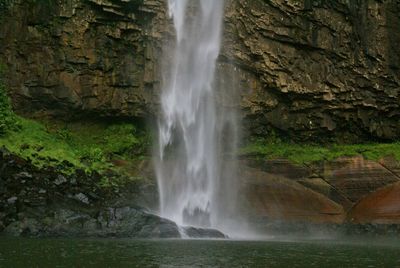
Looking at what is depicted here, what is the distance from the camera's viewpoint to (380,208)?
2536cm

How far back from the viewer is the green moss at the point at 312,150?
91.2 feet

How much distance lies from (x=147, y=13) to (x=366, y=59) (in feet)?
36.2

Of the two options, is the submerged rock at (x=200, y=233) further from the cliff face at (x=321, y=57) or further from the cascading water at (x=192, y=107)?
the cliff face at (x=321, y=57)

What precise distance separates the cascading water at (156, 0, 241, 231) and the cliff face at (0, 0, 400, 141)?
2.39 ft

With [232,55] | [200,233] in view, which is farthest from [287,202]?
A: [232,55]

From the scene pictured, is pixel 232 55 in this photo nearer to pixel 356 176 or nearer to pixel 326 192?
pixel 326 192

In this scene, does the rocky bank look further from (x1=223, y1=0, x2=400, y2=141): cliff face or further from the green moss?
the green moss

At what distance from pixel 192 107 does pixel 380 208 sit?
10.2 m

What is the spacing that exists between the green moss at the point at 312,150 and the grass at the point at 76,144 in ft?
18.8

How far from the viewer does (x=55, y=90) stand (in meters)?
28.7

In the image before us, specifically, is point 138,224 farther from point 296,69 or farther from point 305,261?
point 296,69

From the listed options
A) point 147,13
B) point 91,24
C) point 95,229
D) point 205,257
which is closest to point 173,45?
point 147,13

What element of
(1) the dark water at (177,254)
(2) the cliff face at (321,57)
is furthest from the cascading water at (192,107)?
(1) the dark water at (177,254)

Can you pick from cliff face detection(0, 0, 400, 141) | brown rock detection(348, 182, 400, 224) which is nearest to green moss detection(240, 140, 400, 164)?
cliff face detection(0, 0, 400, 141)
